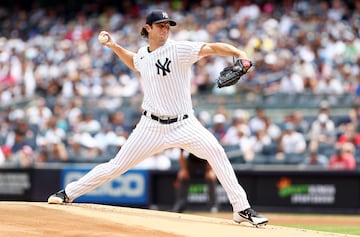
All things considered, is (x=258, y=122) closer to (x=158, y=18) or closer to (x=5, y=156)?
(x=5, y=156)

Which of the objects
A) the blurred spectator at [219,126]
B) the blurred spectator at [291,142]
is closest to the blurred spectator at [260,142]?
the blurred spectator at [291,142]

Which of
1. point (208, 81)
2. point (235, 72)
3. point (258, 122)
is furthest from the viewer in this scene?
point (208, 81)

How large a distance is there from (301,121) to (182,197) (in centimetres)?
359

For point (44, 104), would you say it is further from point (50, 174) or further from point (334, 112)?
point (334, 112)

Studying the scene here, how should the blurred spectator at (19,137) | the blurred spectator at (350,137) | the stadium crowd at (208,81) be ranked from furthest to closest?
the blurred spectator at (19,137) < the stadium crowd at (208,81) < the blurred spectator at (350,137)

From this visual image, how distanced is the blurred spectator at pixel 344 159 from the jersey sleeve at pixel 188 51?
8331 millimetres

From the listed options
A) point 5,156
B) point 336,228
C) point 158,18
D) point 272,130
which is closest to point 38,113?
point 5,156

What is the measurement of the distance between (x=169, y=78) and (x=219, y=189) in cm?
876

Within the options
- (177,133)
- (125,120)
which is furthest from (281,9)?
(177,133)

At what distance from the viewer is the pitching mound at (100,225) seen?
23.1 feet

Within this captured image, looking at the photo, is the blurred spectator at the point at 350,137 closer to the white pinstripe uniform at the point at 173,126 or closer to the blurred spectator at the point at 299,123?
the blurred spectator at the point at 299,123

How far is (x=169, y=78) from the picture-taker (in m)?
7.87

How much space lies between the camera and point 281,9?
2108 cm

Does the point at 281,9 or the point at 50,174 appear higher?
the point at 281,9
